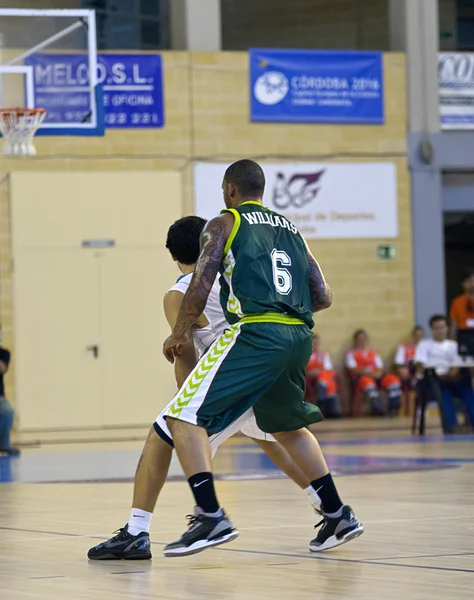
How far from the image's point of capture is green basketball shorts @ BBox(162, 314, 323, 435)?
20.6 ft

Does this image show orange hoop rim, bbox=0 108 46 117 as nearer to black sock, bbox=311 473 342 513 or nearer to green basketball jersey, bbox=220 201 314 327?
green basketball jersey, bbox=220 201 314 327

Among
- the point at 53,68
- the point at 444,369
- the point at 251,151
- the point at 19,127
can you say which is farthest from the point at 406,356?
the point at 19,127

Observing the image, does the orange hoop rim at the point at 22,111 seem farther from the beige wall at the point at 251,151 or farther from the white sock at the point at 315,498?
the white sock at the point at 315,498

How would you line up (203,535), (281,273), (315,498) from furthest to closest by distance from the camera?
(315,498) → (281,273) → (203,535)

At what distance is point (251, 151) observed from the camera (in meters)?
24.3

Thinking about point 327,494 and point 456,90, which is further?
point 456,90

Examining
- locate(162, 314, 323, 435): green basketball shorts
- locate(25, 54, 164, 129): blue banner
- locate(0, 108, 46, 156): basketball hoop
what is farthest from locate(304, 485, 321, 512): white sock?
locate(25, 54, 164, 129): blue banner

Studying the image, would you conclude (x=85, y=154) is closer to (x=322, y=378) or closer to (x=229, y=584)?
(x=322, y=378)

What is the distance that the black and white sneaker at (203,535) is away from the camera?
619cm

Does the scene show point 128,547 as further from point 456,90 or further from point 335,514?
point 456,90

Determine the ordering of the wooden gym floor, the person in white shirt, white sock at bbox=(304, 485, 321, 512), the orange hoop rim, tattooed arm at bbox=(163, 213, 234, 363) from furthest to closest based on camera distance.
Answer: the person in white shirt → the orange hoop rim → white sock at bbox=(304, 485, 321, 512) → tattooed arm at bbox=(163, 213, 234, 363) → the wooden gym floor

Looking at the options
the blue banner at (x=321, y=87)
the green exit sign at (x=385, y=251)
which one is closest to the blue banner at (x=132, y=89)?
the blue banner at (x=321, y=87)

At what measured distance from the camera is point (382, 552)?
258 inches

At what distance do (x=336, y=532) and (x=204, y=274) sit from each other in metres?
1.44
